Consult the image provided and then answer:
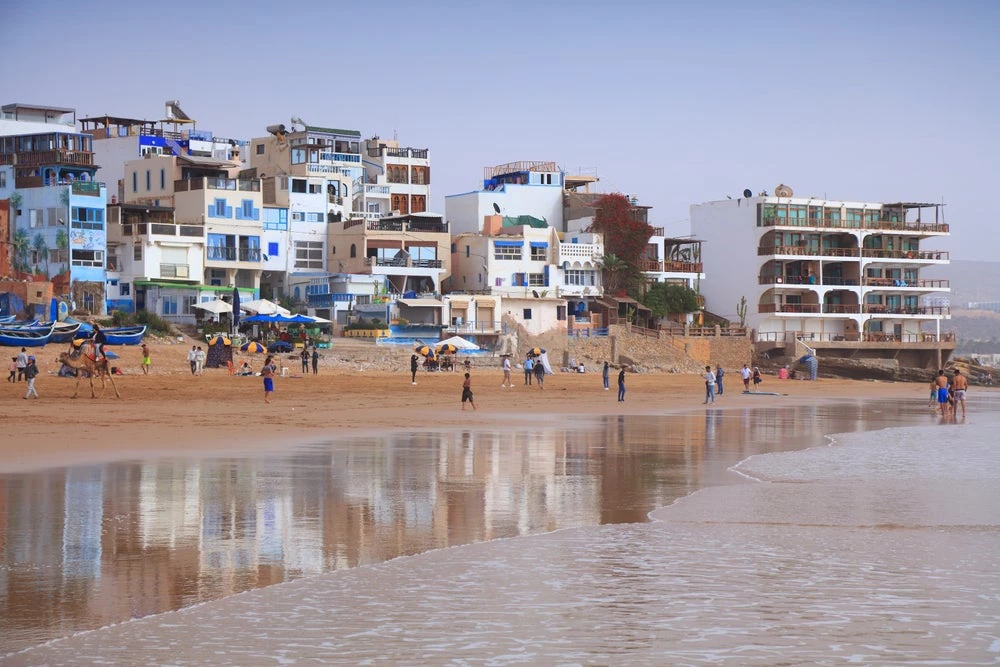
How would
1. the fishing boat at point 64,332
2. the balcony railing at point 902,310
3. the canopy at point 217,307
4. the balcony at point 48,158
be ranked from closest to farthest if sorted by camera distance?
1. the fishing boat at point 64,332
2. the canopy at point 217,307
3. the balcony at point 48,158
4. the balcony railing at point 902,310

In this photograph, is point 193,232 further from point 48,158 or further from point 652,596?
point 652,596

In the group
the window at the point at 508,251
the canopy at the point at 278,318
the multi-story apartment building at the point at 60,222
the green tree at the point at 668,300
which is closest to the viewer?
the canopy at the point at 278,318

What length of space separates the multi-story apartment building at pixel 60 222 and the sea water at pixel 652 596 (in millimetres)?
45589

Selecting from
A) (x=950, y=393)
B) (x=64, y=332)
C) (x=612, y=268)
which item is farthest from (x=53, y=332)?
(x=612, y=268)

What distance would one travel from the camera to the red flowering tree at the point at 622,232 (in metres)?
73.9

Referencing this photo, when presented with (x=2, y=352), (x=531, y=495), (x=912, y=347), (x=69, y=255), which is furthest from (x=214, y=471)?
(x=912, y=347)

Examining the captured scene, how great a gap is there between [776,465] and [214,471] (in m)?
9.40

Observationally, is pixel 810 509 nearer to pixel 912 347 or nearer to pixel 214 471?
pixel 214 471

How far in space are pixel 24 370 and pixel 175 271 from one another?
2823 cm

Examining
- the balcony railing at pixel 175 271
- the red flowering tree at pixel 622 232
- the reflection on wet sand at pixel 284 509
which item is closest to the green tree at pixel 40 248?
the balcony railing at pixel 175 271

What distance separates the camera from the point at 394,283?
6819 centimetres

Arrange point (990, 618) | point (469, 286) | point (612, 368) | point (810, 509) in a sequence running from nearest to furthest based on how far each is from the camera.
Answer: point (990, 618), point (810, 509), point (612, 368), point (469, 286)

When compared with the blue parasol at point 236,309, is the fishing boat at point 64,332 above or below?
below

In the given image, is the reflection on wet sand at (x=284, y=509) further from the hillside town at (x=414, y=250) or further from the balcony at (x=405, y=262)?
the balcony at (x=405, y=262)
